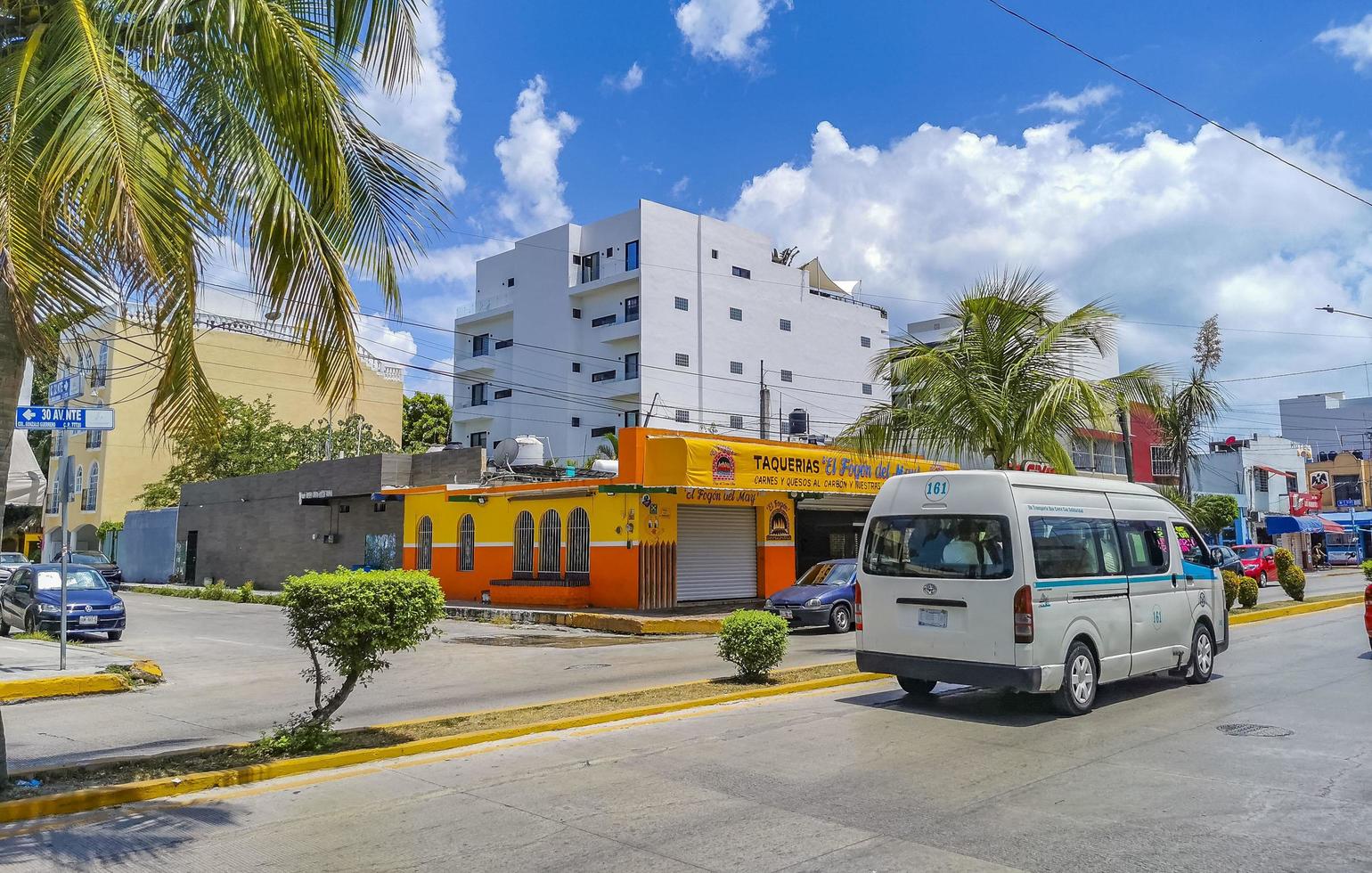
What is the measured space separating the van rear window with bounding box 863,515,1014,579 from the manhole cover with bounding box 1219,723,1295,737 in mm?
2381

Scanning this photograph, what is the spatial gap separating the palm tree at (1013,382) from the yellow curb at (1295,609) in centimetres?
854

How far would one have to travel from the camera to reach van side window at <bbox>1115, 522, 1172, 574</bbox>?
10.7 metres

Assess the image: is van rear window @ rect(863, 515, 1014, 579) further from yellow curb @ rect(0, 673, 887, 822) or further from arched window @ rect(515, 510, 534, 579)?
arched window @ rect(515, 510, 534, 579)

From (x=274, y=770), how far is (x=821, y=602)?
13740 mm

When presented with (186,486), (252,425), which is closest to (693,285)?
(252,425)

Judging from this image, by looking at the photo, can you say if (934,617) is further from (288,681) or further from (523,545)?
(523,545)

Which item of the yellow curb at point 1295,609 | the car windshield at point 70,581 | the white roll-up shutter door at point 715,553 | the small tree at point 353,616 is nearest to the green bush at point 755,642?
A: the small tree at point 353,616

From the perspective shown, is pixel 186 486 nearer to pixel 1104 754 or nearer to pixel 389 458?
pixel 389 458

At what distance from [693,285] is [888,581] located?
158 feet

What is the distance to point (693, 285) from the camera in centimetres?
5716

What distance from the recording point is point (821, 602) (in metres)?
19.9

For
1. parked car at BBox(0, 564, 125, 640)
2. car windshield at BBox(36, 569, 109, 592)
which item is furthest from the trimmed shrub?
car windshield at BBox(36, 569, 109, 592)

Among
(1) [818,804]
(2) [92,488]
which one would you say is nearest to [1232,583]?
(1) [818,804]

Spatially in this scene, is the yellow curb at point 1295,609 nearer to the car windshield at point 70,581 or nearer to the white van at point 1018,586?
the white van at point 1018,586
